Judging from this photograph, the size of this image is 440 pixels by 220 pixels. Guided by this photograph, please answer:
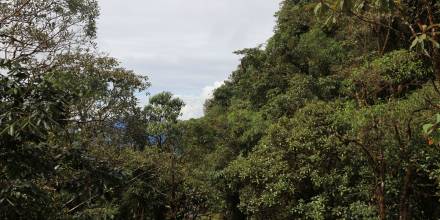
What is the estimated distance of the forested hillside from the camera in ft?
9.20

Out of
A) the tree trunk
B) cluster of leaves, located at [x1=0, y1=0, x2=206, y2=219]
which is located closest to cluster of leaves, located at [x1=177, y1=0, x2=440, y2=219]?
the tree trunk

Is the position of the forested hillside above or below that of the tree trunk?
above

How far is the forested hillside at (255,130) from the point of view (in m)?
2.80

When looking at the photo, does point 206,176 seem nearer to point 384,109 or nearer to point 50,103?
point 384,109

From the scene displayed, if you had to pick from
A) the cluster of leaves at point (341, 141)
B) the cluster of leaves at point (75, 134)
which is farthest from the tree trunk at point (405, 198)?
the cluster of leaves at point (75, 134)

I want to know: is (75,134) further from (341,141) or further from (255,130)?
(255,130)

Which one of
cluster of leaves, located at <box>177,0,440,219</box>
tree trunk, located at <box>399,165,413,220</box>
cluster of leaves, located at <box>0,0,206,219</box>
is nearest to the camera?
cluster of leaves, located at <box>0,0,206,219</box>

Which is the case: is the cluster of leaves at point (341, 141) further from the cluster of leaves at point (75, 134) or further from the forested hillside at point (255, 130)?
the cluster of leaves at point (75, 134)

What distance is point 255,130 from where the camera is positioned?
11875mm

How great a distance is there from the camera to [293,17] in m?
15.8

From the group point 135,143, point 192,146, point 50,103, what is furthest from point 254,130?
point 50,103


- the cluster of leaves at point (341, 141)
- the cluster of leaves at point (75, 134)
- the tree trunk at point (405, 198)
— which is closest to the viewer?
the cluster of leaves at point (75, 134)

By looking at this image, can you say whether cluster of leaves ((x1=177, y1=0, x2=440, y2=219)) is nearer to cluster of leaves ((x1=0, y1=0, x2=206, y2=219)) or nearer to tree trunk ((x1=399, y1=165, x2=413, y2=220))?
tree trunk ((x1=399, y1=165, x2=413, y2=220))

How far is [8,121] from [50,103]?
24 cm
